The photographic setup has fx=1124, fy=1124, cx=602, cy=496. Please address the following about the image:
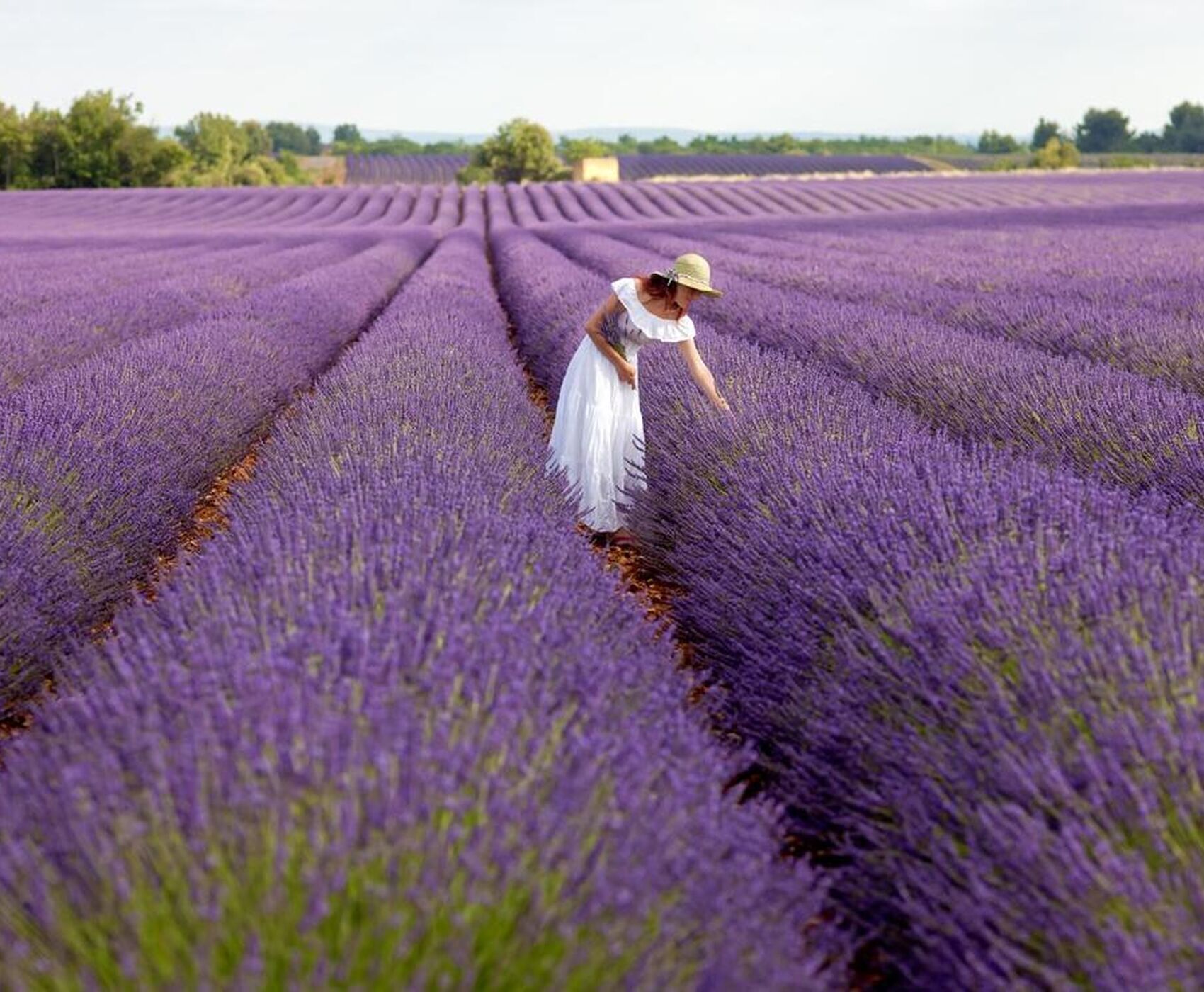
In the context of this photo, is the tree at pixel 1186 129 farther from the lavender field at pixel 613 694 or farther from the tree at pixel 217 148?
the lavender field at pixel 613 694

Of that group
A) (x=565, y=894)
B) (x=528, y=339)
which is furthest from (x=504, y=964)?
(x=528, y=339)

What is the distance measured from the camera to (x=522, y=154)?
48.5 metres

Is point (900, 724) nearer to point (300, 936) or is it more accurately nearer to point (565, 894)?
point (565, 894)

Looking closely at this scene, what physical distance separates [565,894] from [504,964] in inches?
4.6

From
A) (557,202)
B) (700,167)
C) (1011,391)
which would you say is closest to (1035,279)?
(1011,391)

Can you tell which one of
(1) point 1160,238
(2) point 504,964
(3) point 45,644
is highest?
(1) point 1160,238

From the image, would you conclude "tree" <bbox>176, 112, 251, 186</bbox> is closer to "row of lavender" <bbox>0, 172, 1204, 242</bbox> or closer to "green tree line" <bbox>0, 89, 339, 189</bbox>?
"green tree line" <bbox>0, 89, 339, 189</bbox>

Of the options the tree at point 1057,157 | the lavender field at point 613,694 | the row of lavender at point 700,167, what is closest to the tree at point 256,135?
the row of lavender at point 700,167

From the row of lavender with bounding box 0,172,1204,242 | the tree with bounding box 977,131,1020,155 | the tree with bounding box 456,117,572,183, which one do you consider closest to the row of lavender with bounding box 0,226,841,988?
the row of lavender with bounding box 0,172,1204,242

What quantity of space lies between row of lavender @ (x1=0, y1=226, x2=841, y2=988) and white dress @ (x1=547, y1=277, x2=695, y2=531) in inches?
88.5

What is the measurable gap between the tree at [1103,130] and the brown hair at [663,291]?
79.6 m

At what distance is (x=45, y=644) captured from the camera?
2.73 metres

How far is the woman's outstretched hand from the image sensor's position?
4184 mm

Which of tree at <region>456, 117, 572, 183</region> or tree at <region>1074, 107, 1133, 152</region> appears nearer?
tree at <region>456, 117, 572, 183</region>
